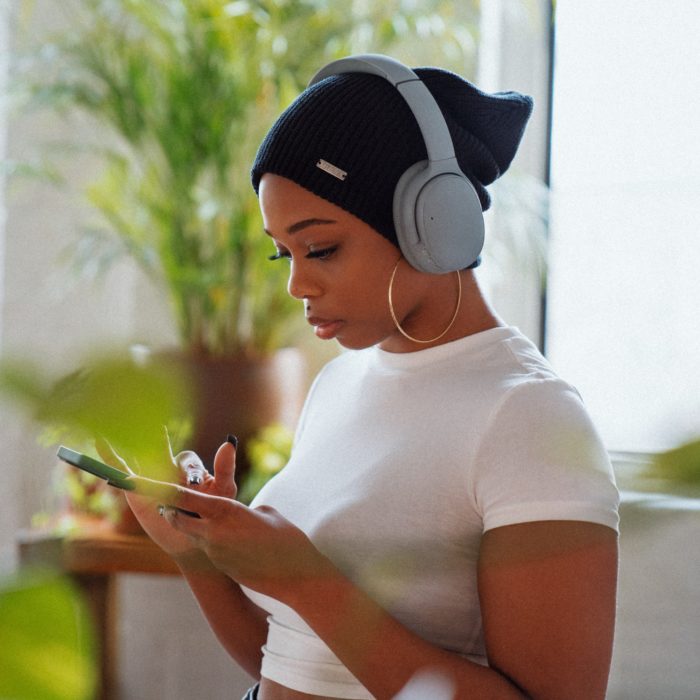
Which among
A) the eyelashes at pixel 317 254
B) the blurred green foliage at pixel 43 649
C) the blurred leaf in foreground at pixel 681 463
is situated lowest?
the eyelashes at pixel 317 254

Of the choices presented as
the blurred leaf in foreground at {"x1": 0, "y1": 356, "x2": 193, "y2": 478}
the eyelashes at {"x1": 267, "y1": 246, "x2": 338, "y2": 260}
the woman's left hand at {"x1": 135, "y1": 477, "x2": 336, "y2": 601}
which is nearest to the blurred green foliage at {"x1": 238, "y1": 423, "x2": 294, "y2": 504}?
the eyelashes at {"x1": 267, "y1": 246, "x2": 338, "y2": 260}

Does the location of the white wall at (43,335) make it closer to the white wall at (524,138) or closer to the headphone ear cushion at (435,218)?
the headphone ear cushion at (435,218)

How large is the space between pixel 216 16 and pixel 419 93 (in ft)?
3.00

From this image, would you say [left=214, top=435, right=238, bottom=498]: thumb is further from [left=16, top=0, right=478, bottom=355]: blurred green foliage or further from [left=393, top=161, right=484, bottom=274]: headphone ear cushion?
[left=16, top=0, right=478, bottom=355]: blurred green foliage

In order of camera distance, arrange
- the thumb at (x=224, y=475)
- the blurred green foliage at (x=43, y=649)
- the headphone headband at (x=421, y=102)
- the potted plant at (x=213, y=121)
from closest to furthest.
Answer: the blurred green foliage at (x=43, y=649) → the thumb at (x=224, y=475) → the headphone headband at (x=421, y=102) → the potted plant at (x=213, y=121)

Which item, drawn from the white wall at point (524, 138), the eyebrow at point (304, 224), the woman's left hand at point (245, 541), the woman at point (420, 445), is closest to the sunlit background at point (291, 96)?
the white wall at point (524, 138)

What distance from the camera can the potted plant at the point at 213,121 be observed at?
144 cm

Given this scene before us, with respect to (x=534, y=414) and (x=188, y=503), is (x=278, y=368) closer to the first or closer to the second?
(x=534, y=414)

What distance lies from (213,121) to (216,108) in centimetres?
5

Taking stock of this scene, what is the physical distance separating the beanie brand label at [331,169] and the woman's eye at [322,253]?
6 centimetres

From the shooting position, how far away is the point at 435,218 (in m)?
0.73

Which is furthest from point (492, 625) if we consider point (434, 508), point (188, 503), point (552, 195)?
point (552, 195)

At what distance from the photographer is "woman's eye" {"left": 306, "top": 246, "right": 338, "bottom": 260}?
763 millimetres

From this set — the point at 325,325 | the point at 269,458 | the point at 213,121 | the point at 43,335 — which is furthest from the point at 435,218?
the point at 213,121
